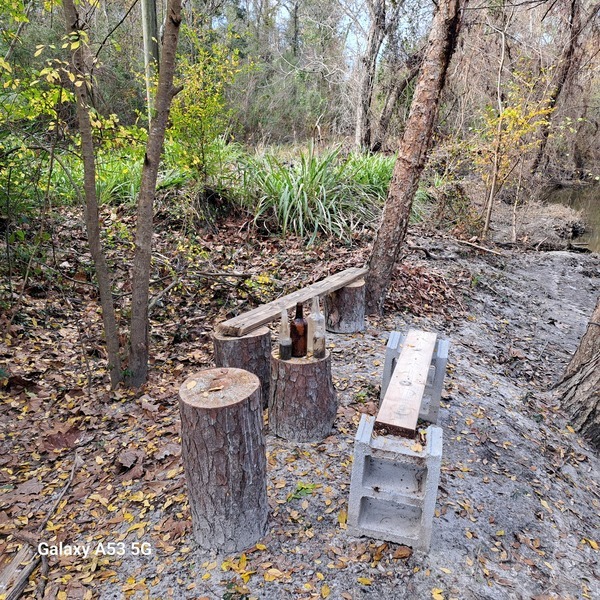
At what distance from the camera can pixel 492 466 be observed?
276cm

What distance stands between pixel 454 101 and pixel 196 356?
349 inches

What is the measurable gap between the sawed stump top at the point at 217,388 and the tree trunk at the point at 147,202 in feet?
4.10

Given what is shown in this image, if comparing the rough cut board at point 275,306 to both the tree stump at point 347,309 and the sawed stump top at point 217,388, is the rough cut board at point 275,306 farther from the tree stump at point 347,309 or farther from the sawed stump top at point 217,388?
the sawed stump top at point 217,388

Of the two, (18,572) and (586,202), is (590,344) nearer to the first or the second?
(18,572)

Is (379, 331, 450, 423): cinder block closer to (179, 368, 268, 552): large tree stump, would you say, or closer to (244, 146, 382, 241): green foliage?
(179, 368, 268, 552): large tree stump

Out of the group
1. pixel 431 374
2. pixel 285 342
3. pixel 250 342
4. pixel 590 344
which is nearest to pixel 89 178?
pixel 250 342

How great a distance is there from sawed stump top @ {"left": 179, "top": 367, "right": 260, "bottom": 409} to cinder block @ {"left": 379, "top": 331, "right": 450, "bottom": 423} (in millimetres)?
1233

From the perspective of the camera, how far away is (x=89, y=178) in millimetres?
2822

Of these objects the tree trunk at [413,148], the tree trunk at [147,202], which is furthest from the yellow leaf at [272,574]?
the tree trunk at [413,148]

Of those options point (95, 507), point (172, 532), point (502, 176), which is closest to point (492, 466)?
point (172, 532)

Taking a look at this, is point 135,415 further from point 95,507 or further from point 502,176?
point 502,176

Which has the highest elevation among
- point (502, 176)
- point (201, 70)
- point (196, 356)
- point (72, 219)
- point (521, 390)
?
point (201, 70)

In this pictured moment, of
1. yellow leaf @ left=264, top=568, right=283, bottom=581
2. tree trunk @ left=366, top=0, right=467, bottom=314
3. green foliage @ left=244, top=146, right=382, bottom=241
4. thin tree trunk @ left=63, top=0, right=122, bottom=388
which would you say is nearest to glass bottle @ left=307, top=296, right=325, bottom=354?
yellow leaf @ left=264, top=568, right=283, bottom=581

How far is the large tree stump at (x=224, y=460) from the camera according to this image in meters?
1.91
